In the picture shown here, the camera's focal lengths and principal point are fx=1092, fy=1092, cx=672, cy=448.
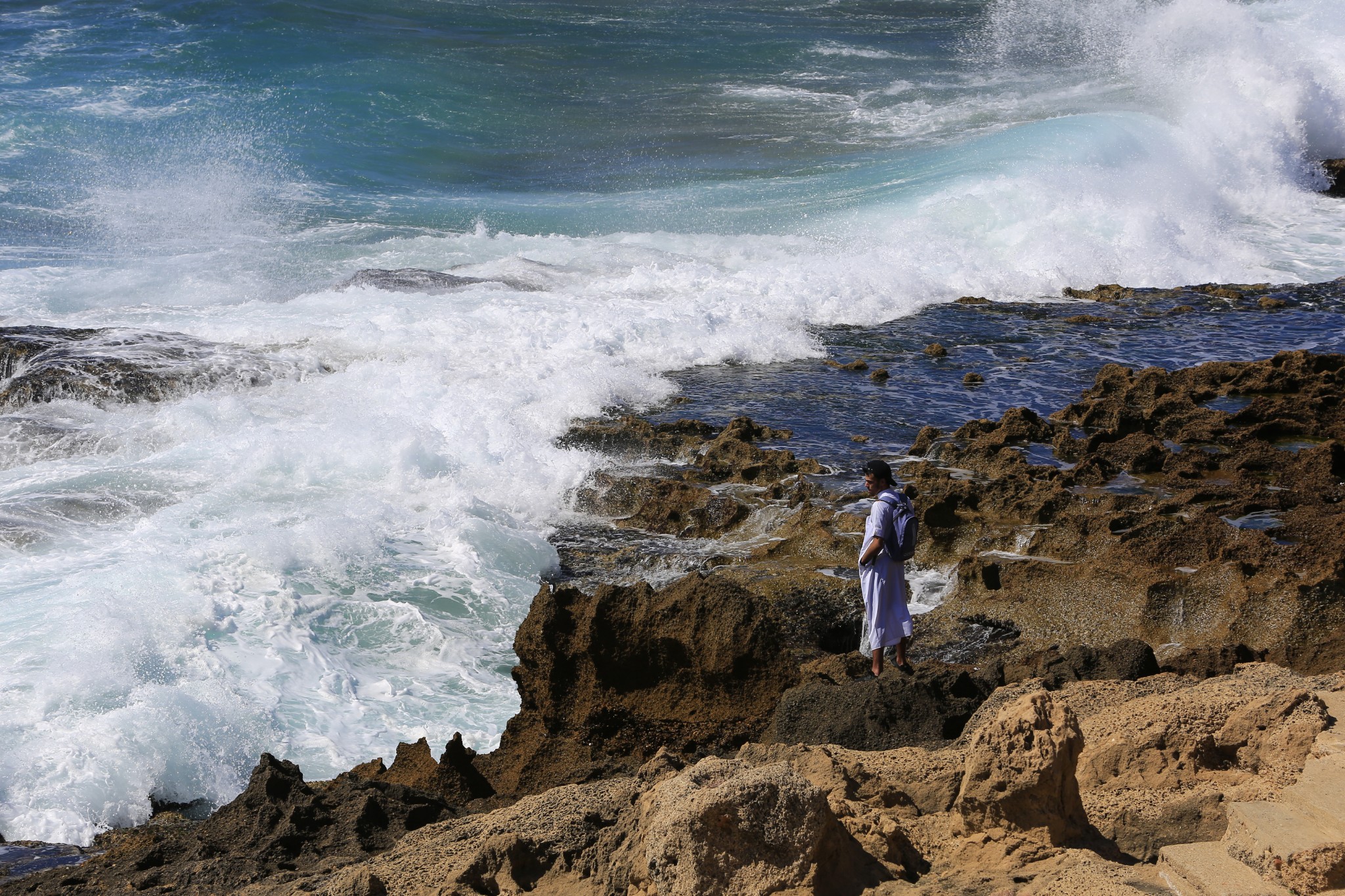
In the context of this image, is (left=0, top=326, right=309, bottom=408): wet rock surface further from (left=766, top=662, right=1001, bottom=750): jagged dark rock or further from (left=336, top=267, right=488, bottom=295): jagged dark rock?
(left=766, top=662, right=1001, bottom=750): jagged dark rock

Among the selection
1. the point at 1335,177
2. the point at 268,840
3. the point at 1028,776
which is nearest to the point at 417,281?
the point at 268,840

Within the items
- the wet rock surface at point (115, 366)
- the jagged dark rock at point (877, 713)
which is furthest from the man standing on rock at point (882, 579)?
the wet rock surface at point (115, 366)

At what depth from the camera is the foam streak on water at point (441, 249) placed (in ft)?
21.4

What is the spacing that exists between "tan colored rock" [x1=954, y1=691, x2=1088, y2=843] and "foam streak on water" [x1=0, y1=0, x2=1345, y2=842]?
3.41 meters

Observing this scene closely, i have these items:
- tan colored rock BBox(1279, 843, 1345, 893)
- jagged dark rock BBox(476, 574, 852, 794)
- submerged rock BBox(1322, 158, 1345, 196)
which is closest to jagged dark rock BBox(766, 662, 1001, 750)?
jagged dark rock BBox(476, 574, 852, 794)

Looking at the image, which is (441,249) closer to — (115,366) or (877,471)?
(115,366)

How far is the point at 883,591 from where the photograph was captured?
19.6ft

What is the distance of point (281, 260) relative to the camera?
1644cm

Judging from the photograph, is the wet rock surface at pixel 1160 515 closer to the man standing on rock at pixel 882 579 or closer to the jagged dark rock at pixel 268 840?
the man standing on rock at pixel 882 579

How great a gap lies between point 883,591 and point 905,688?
1382 mm

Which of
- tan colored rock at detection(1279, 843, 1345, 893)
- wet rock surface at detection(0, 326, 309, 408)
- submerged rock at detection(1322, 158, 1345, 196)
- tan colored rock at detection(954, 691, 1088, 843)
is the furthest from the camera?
submerged rock at detection(1322, 158, 1345, 196)

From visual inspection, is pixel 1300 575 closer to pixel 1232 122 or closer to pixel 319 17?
pixel 1232 122

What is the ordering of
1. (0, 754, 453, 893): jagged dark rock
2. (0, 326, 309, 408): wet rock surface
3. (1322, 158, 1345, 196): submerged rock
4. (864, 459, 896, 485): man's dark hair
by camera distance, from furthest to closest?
(1322, 158, 1345, 196): submerged rock < (0, 326, 309, 408): wet rock surface < (864, 459, 896, 485): man's dark hair < (0, 754, 453, 893): jagged dark rock

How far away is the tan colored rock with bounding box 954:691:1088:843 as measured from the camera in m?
3.15
